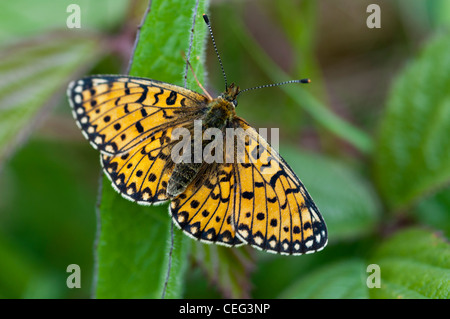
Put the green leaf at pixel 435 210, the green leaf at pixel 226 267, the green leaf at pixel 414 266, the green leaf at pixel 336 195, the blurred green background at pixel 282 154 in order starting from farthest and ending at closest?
the green leaf at pixel 435 210
the green leaf at pixel 336 195
the blurred green background at pixel 282 154
the green leaf at pixel 226 267
the green leaf at pixel 414 266

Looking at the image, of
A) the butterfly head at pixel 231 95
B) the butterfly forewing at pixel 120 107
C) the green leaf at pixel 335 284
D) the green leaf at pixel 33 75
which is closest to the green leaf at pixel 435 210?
the green leaf at pixel 335 284

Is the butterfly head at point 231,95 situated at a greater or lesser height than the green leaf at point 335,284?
greater

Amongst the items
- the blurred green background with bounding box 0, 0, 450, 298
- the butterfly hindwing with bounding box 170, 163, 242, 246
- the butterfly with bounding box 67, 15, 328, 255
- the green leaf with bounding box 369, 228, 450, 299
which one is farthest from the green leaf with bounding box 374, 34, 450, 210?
the butterfly hindwing with bounding box 170, 163, 242, 246

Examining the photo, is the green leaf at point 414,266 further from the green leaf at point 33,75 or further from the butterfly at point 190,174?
the green leaf at point 33,75

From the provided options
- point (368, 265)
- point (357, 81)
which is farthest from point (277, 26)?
point (368, 265)

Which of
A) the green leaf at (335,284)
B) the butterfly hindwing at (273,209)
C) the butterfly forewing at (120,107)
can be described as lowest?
the green leaf at (335,284)

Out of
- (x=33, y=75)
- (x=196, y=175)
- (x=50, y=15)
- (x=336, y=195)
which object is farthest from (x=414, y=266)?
(x=50, y=15)

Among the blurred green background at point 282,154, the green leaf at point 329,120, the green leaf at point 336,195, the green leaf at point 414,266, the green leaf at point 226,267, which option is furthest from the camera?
the green leaf at point 329,120

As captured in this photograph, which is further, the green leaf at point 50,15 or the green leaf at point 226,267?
the green leaf at point 50,15
